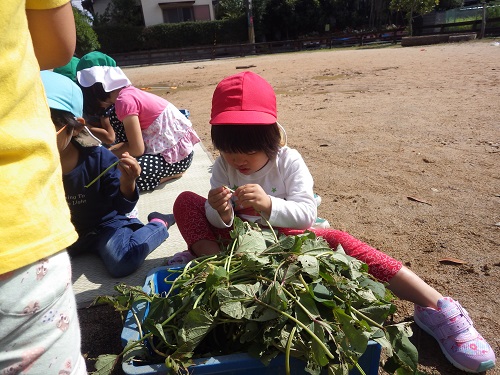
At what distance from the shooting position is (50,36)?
3.47 feet

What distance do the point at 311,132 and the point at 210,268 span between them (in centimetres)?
396

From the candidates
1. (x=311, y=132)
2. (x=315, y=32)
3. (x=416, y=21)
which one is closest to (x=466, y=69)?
(x=311, y=132)

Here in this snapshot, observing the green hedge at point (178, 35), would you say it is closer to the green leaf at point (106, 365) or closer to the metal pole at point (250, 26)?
the metal pole at point (250, 26)

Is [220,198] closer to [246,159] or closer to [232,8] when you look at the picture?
[246,159]

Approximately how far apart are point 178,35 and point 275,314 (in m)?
33.0

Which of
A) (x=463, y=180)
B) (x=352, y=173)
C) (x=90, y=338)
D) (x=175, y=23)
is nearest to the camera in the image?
(x=90, y=338)

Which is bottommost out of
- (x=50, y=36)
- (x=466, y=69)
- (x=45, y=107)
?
(x=466, y=69)

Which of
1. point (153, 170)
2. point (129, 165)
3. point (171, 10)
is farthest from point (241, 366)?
point (171, 10)

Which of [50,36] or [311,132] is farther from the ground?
[50,36]

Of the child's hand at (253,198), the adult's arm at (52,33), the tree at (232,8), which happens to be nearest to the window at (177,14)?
the tree at (232,8)

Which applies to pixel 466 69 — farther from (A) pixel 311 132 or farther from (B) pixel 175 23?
A: (B) pixel 175 23

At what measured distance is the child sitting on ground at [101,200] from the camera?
218cm

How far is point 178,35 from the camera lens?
31766 millimetres

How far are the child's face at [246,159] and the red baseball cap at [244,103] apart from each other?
164mm
